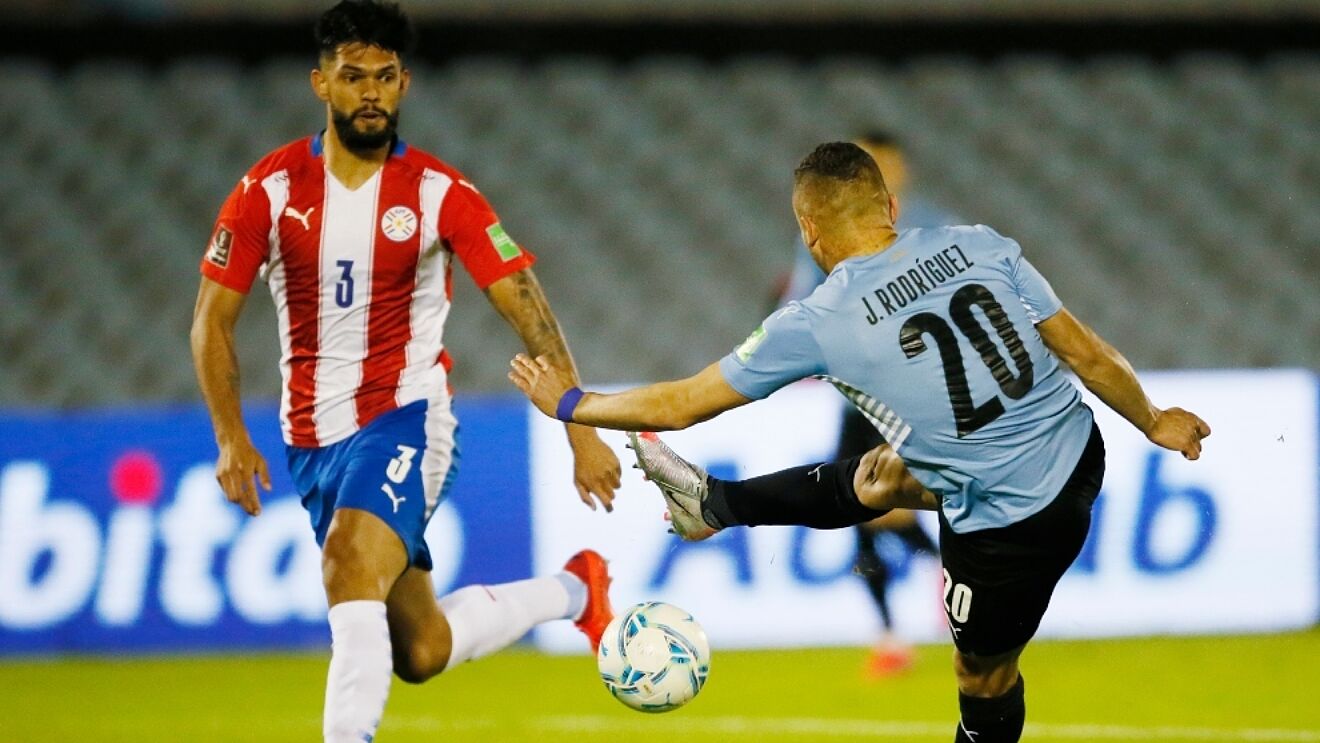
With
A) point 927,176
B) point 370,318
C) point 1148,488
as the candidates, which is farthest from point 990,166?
point 370,318

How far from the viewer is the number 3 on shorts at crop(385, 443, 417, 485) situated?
15.2 feet

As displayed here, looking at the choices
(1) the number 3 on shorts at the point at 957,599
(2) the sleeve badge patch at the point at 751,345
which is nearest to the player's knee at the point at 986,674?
(1) the number 3 on shorts at the point at 957,599

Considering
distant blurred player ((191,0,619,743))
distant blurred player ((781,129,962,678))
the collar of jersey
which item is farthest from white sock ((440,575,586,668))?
distant blurred player ((781,129,962,678))

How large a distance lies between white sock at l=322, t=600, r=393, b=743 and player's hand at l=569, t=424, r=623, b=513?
27.5 inches

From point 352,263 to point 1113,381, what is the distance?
198 centimetres

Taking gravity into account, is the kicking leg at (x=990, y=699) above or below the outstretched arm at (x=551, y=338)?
below

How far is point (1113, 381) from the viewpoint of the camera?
427 centimetres

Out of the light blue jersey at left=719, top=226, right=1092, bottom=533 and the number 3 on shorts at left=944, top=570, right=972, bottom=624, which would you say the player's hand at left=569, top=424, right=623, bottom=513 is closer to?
the light blue jersey at left=719, top=226, right=1092, bottom=533

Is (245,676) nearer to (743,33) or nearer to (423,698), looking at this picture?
(423,698)

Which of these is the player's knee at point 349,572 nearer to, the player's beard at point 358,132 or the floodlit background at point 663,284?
the player's beard at point 358,132

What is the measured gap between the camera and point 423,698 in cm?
671

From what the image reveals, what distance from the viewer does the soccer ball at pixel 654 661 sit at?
459 cm

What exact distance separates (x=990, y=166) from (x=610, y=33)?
8.68 ft

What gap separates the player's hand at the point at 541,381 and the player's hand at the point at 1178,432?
145 centimetres
